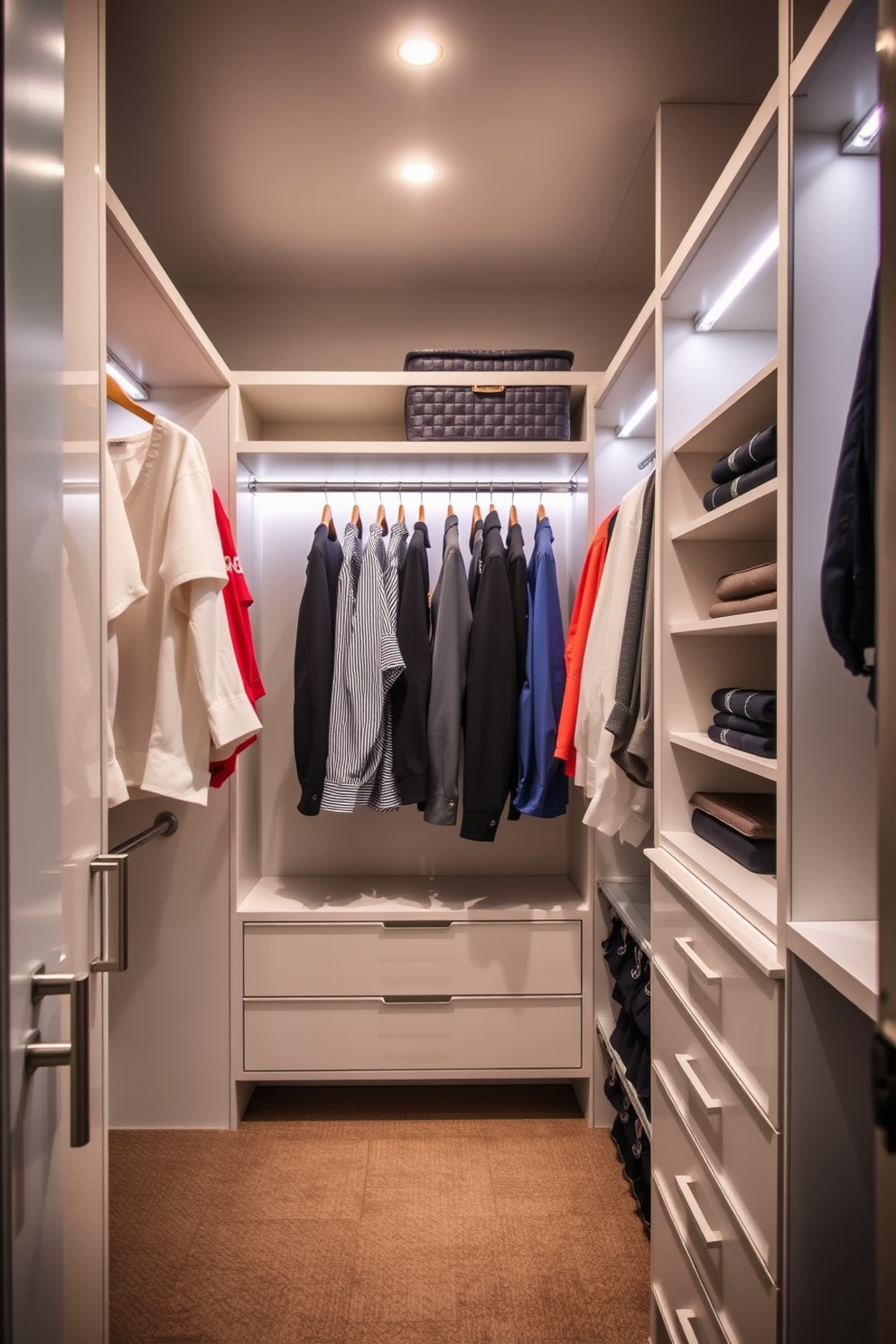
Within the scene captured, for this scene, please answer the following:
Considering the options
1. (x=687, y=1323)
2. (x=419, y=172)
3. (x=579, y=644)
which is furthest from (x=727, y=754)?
(x=419, y=172)

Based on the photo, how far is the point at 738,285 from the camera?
1465mm

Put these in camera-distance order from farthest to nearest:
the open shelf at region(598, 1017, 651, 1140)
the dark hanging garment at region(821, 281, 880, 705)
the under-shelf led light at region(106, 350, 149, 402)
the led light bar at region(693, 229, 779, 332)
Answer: the under-shelf led light at region(106, 350, 149, 402) < the open shelf at region(598, 1017, 651, 1140) < the led light bar at region(693, 229, 779, 332) < the dark hanging garment at region(821, 281, 880, 705)

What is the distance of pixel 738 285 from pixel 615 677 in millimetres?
859

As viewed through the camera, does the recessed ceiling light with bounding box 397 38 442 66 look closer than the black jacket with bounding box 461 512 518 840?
Yes

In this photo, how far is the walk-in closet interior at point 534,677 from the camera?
981 millimetres

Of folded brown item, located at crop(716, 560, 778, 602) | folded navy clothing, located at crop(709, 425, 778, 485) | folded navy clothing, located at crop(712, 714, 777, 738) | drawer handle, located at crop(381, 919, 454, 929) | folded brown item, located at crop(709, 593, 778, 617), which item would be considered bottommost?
drawer handle, located at crop(381, 919, 454, 929)

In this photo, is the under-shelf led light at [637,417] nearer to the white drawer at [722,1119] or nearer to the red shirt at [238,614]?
the red shirt at [238,614]

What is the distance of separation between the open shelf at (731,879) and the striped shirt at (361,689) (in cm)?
91

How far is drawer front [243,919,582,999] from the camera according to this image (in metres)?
2.23

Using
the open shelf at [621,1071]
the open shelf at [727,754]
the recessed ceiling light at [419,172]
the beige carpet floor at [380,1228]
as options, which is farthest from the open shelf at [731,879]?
the recessed ceiling light at [419,172]

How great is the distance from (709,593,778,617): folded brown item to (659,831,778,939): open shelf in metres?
0.44

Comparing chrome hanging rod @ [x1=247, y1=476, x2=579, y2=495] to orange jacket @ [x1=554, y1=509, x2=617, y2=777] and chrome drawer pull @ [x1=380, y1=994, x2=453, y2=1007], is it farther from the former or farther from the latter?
chrome drawer pull @ [x1=380, y1=994, x2=453, y2=1007]

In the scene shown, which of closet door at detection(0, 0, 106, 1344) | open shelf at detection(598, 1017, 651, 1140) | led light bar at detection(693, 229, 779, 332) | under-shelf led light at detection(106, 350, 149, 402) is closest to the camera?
closet door at detection(0, 0, 106, 1344)

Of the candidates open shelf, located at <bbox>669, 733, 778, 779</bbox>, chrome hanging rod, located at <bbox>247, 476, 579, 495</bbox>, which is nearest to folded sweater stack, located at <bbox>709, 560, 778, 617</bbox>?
open shelf, located at <bbox>669, 733, 778, 779</bbox>
